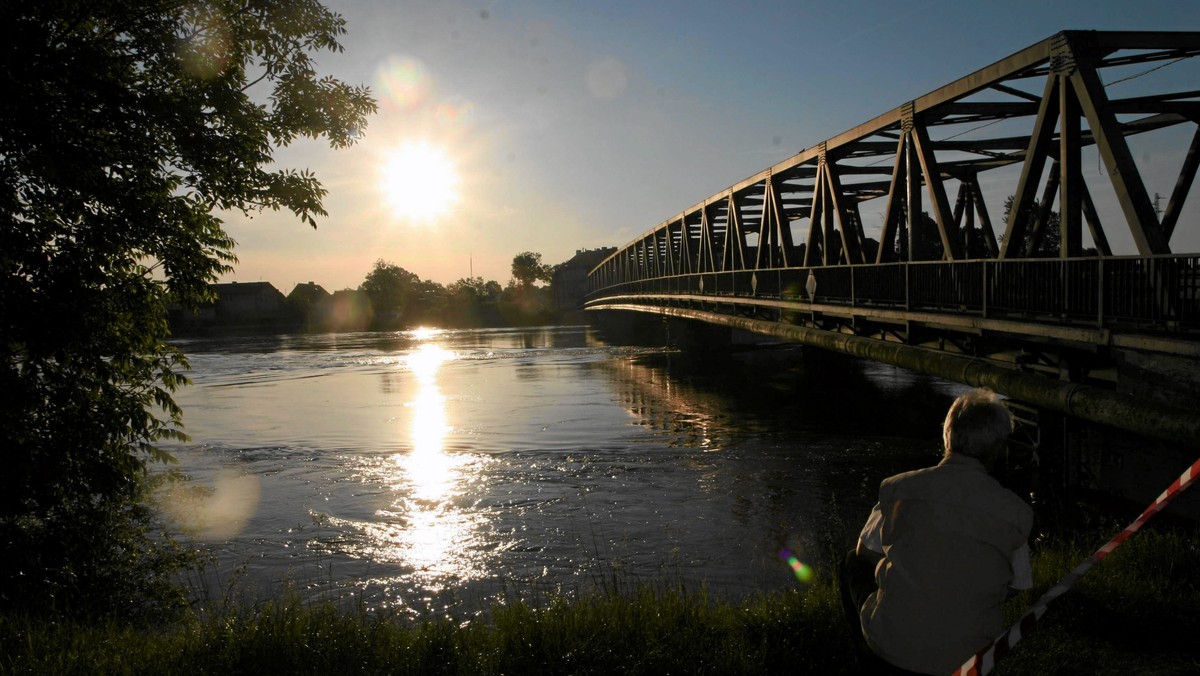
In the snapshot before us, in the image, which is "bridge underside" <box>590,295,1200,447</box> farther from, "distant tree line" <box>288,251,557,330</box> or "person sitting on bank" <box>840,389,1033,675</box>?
"distant tree line" <box>288,251,557,330</box>

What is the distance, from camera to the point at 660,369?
39.4 m

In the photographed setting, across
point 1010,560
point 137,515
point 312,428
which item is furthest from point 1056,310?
point 312,428

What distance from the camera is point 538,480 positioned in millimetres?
14969

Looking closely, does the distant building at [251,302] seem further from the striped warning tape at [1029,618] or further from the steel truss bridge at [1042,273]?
the striped warning tape at [1029,618]

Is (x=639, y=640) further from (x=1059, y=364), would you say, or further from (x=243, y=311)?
(x=243, y=311)

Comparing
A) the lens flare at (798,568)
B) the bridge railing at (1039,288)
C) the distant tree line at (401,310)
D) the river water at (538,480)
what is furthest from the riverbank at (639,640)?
the distant tree line at (401,310)

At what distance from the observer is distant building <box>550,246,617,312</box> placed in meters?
137

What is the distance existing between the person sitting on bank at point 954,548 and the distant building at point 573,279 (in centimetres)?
12483

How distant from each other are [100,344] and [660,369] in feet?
104

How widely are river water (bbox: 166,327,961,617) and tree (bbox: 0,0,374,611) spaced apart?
5.90 ft

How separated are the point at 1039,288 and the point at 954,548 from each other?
9555 millimetres

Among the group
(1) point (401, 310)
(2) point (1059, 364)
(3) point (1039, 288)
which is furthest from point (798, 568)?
(1) point (401, 310)

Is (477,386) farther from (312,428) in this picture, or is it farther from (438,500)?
(438,500)

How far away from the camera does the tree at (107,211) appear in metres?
8.16
